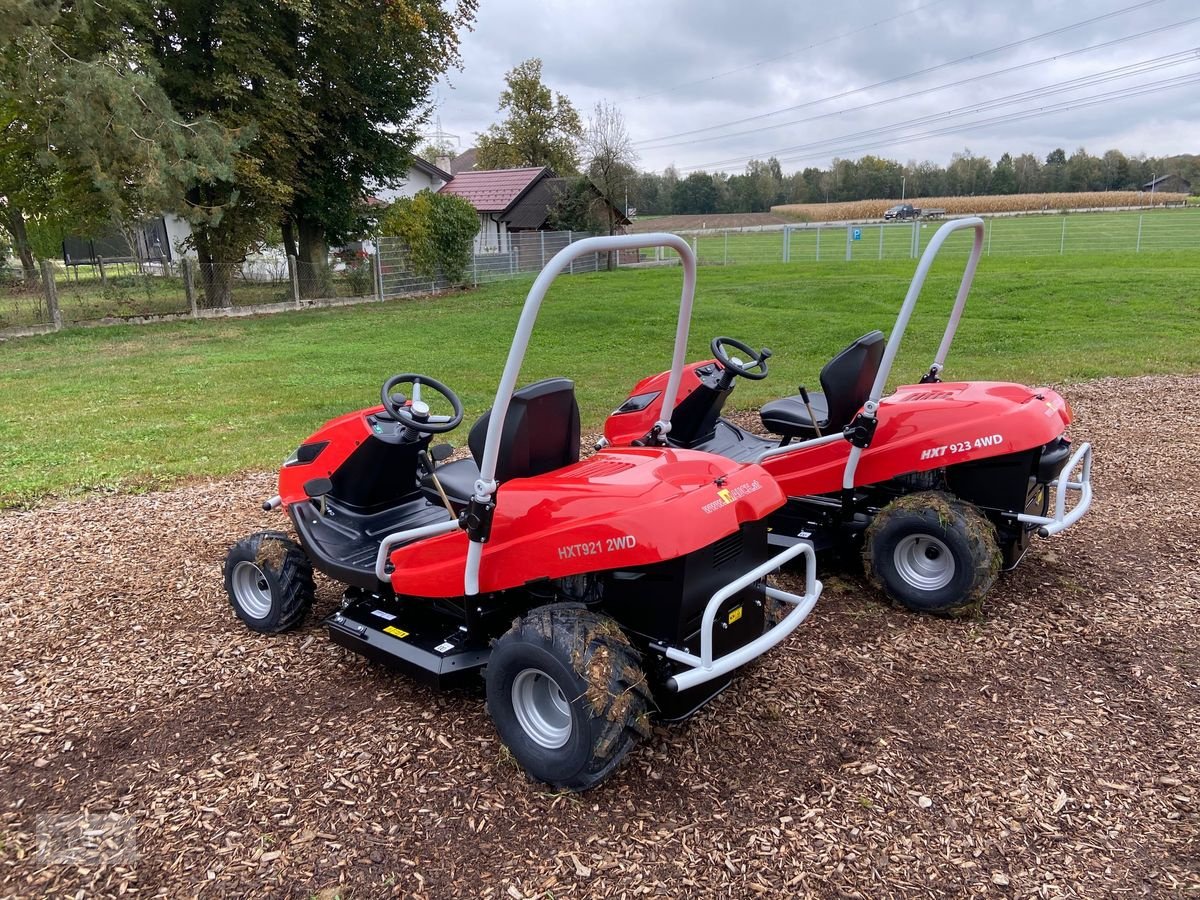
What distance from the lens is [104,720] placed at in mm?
3625

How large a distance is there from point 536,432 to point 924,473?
8.28 feet

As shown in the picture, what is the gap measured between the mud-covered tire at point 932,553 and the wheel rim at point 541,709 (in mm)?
2189

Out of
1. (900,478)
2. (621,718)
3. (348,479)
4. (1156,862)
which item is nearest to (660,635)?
(621,718)

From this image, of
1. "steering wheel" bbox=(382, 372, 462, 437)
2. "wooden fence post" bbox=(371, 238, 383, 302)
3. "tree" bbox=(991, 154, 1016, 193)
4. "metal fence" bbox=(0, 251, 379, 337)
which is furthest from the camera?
"tree" bbox=(991, 154, 1016, 193)

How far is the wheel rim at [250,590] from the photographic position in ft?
14.4

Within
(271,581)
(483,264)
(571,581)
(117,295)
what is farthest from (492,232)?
(571,581)

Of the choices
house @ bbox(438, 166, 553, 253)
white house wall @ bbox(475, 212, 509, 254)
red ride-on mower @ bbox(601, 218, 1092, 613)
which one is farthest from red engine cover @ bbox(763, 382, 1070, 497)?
white house wall @ bbox(475, 212, 509, 254)

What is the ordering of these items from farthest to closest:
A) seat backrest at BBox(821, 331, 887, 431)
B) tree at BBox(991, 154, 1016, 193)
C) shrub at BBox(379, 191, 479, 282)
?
tree at BBox(991, 154, 1016, 193) → shrub at BBox(379, 191, 479, 282) → seat backrest at BBox(821, 331, 887, 431)

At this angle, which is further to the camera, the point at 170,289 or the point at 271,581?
the point at 170,289

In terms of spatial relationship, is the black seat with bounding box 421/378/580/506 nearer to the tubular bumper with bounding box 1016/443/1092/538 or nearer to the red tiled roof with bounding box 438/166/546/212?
the tubular bumper with bounding box 1016/443/1092/538

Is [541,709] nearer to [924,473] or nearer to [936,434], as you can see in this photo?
[936,434]

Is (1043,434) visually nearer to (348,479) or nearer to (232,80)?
(348,479)

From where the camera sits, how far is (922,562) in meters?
4.53

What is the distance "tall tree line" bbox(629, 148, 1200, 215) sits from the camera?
60.1m
